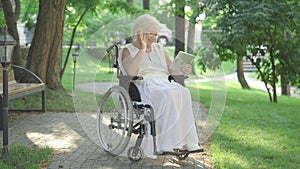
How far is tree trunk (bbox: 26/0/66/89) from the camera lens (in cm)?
995

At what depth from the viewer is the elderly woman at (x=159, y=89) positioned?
517 cm

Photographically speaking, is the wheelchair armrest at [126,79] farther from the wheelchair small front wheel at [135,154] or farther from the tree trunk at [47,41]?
the tree trunk at [47,41]

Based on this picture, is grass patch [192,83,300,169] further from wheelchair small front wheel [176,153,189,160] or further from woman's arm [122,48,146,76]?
woman's arm [122,48,146,76]

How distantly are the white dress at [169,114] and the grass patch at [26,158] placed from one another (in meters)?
1.02

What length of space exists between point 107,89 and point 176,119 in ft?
3.10

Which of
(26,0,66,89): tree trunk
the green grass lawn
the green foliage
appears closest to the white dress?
the green grass lawn

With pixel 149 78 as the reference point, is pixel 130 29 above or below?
above

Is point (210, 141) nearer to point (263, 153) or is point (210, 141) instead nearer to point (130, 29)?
point (263, 153)

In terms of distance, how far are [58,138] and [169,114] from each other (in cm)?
202

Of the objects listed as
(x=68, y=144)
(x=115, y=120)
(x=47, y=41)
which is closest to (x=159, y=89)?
(x=115, y=120)

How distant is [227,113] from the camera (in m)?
9.04

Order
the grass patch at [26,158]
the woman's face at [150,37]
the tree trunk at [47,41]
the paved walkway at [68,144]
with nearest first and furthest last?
the grass patch at [26,158] < the paved walkway at [68,144] < the woman's face at [150,37] < the tree trunk at [47,41]

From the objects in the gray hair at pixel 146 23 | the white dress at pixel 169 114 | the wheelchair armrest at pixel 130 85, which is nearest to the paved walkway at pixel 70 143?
the white dress at pixel 169 114

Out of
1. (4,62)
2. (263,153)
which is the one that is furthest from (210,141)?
(4,62)
